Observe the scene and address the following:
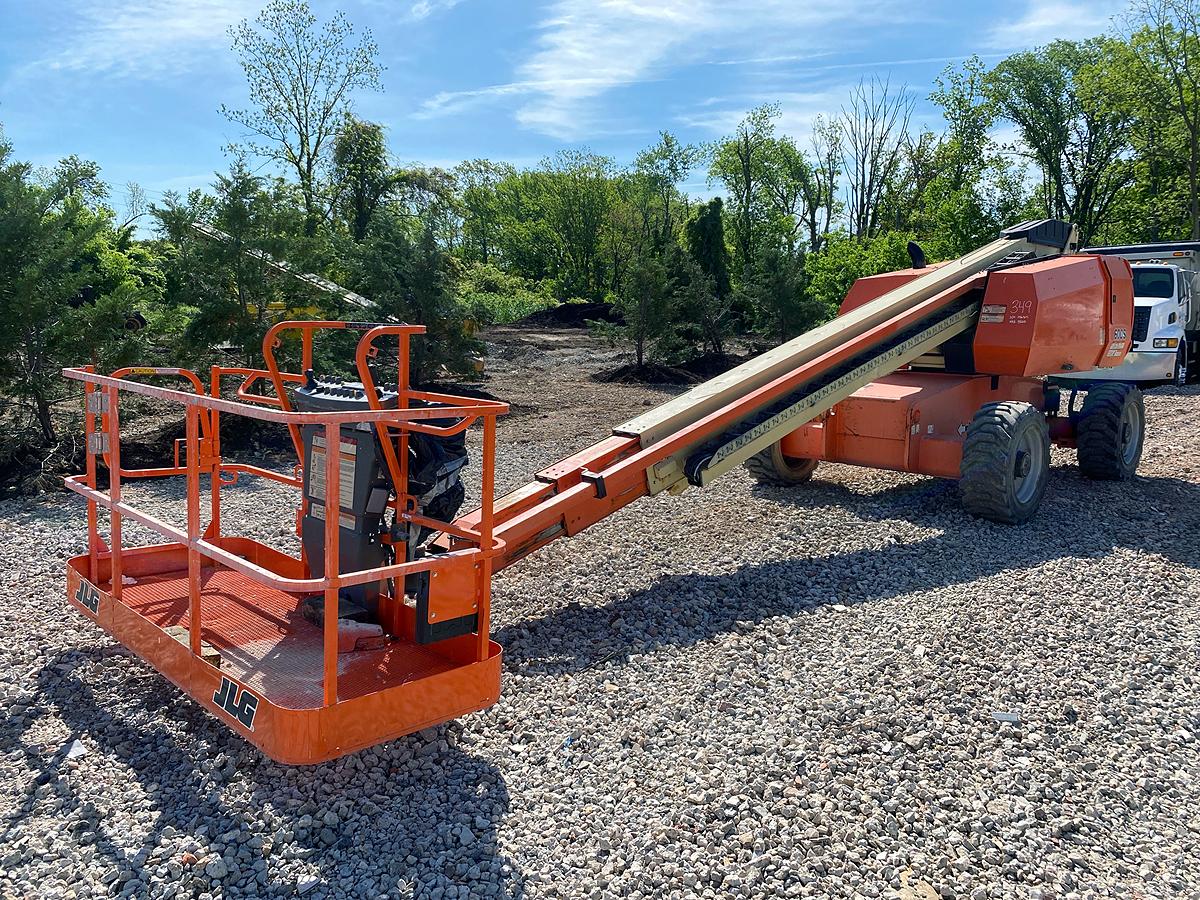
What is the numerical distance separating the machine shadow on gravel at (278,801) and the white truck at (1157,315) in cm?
788

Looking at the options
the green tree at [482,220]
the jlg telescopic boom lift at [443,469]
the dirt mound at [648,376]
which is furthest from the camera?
the green tree at [482,220]

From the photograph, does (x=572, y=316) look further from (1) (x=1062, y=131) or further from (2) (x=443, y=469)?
(2) (x=443, y=469)

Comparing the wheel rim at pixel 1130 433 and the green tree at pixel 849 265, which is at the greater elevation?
the green tree at pixel 849 265

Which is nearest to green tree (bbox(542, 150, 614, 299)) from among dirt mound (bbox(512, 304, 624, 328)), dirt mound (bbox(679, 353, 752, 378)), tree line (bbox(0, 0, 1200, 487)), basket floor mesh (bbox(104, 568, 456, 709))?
tree line (bbox(0, 0, 1200, 487))

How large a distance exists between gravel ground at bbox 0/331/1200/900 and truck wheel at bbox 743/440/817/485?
1.98 m

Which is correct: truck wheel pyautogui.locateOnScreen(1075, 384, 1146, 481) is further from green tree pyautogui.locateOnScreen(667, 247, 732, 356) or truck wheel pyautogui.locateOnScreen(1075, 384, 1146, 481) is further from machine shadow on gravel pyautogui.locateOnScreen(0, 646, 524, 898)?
green tree pyautogui.locateOnScreen(667, 247, 732, 356)

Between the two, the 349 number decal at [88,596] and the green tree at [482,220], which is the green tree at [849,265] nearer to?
the 349 number decal at [88,596]

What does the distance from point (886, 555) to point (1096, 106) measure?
31.2 metres

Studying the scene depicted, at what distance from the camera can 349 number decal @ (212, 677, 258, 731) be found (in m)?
3.69

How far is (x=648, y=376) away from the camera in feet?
67.3

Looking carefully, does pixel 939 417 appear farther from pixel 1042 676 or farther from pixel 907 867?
pixel 907 867

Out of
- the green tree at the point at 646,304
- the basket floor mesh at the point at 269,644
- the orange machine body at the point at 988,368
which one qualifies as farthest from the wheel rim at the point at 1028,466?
the green tree at the point at 646,304

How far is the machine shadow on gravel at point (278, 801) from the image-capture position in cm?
335

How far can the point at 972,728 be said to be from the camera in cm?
441
